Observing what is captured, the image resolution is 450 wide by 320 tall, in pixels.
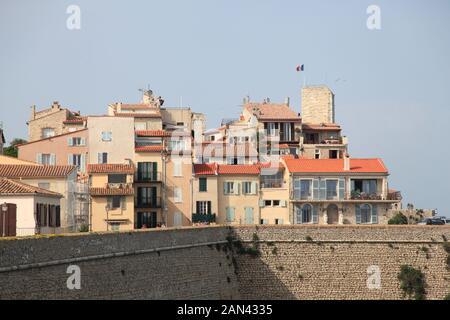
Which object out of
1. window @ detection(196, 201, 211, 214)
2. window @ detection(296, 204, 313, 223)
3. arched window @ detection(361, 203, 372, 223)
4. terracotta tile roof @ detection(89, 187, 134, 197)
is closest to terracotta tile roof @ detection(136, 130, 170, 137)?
window @ detection(196, 201, 211, 214)

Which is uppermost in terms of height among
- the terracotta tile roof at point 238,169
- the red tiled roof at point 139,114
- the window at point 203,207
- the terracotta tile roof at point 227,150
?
the red tiled roof at point 139,114

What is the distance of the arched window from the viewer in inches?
3305

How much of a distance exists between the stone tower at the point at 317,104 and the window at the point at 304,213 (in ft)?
68.2

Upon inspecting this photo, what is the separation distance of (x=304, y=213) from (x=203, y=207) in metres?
7.28

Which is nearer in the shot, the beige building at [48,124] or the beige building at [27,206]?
the beige building at [27,206]

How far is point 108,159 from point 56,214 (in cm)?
1833

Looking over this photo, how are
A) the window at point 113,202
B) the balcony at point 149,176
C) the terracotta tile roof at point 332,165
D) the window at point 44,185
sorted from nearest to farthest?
the window at point 44,185, the window at point 113,202, the balcony at point 149,176, the terracotta tile roof at point 332,165

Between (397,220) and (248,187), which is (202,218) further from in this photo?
(397,220)

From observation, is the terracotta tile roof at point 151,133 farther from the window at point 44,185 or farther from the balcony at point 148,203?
the window at point 44,185

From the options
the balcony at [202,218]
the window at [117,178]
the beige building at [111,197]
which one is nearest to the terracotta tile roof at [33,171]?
the beige building at [111,197]

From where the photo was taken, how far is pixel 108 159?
271 ft

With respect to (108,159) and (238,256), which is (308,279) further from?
(108,159)

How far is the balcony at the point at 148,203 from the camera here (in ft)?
262
